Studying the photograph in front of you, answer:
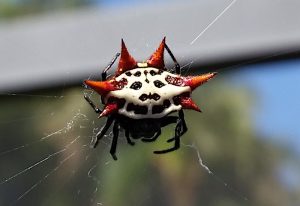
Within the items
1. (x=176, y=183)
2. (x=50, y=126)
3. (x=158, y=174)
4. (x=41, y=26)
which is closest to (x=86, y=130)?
(x=50, y=126)

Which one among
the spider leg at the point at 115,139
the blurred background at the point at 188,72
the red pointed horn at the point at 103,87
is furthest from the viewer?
the blurred background at the point at 188,72

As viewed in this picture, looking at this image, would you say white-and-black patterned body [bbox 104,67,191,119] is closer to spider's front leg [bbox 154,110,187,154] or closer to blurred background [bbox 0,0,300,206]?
spider's front leg [bbox 154,110,187,154]

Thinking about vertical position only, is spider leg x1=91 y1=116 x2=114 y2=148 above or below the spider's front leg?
above

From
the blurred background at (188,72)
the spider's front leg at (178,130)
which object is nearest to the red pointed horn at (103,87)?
the spider's front leg at (178,130)

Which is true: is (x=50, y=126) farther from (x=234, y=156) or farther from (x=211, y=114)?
(x=234, y=156)

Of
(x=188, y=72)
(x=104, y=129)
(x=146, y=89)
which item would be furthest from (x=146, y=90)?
(x=188, y=72)

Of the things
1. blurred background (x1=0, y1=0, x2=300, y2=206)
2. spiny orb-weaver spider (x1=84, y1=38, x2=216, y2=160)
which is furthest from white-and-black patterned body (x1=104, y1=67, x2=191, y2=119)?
blurred background (x1=0, y1=0, x2=300, y2=206)

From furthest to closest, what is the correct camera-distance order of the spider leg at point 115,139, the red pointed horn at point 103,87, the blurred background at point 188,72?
the blurred background at point 188,72, the spider leg at point 115,139, the red pointed horn at point 103,87

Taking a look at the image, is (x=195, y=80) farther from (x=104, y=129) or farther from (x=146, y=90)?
(x=104, y=129)

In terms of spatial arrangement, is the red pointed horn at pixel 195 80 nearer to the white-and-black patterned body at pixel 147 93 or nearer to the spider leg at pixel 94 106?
the white-and-black patterned body at pixel 147 93
